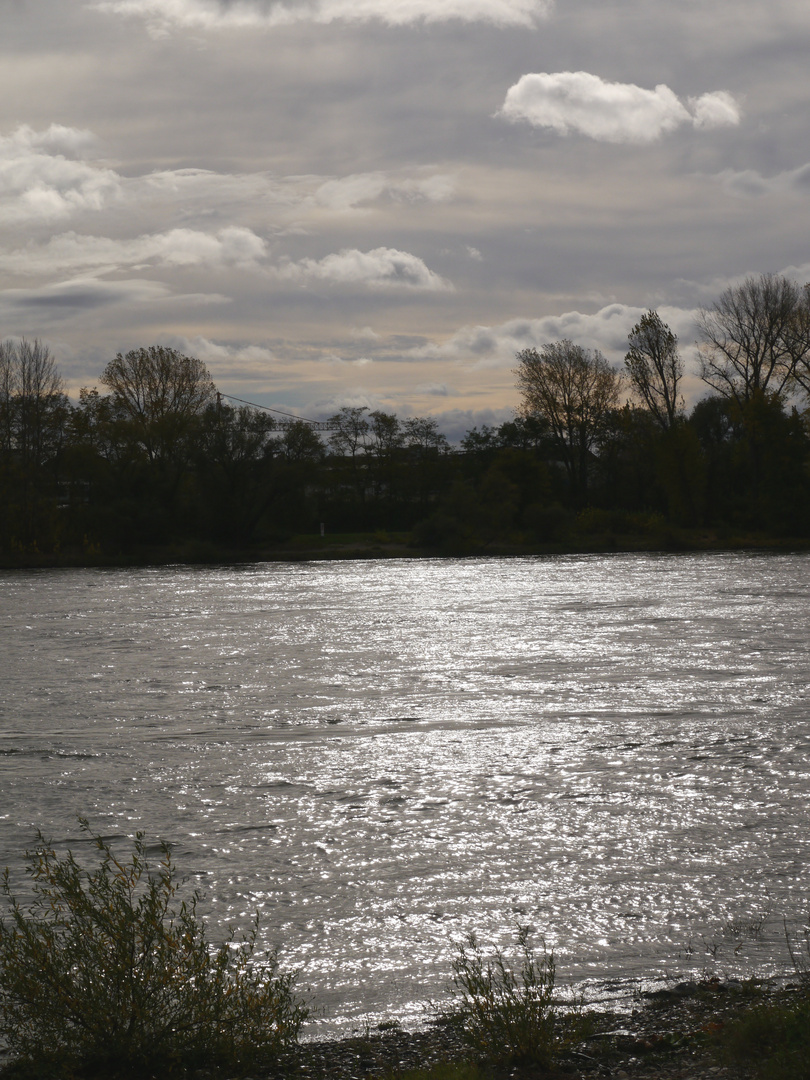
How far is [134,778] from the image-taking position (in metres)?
11.4

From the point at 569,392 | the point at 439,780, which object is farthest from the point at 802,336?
the point at 439,780

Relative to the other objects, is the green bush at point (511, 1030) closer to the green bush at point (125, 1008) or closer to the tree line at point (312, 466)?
the green bush at point (125, 1008)

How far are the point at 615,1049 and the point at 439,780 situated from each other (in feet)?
20.4

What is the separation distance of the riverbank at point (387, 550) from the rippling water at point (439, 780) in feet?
116

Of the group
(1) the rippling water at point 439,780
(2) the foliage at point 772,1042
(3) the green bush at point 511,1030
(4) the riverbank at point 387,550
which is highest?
(4) the riverbank at point 387,550

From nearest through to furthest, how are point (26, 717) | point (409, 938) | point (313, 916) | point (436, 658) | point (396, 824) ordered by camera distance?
point (409, 938) → point (313, 916) → point (396, 824) → point (26, 717) → point (436, 658)

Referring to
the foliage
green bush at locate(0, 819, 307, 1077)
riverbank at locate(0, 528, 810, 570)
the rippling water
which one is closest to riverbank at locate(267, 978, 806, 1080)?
the foliage

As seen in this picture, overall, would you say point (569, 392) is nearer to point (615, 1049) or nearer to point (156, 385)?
point (156, 385)

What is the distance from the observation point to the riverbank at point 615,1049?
4.59m

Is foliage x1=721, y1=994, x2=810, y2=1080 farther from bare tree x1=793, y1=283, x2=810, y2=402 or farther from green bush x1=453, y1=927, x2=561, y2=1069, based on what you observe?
bare tree x1=793, y1=283, x2=810, y2=402

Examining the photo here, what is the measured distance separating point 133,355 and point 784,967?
238ft

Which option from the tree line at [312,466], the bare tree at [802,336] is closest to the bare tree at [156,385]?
the tree line at [312,466]

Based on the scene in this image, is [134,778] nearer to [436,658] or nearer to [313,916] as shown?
[313,916]

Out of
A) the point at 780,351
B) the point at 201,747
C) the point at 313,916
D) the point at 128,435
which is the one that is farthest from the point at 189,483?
the point at 313,916
